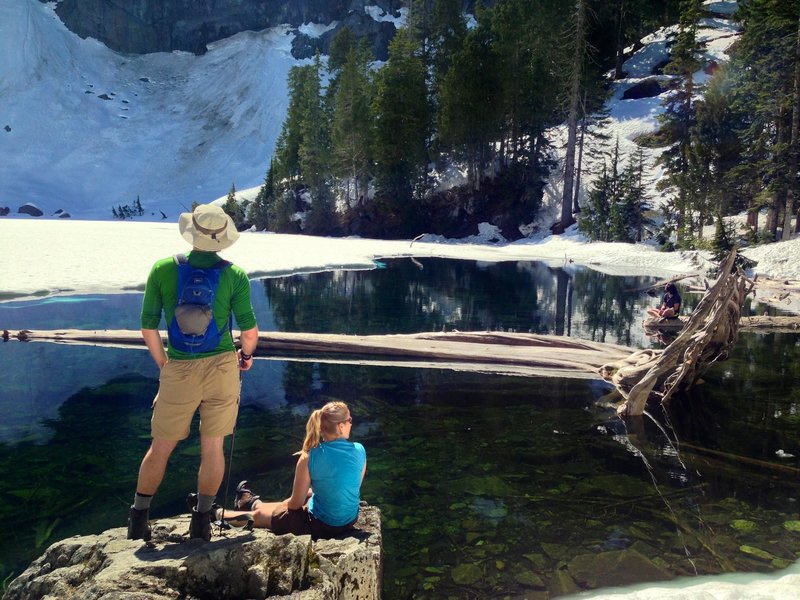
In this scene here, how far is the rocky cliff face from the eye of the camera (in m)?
110

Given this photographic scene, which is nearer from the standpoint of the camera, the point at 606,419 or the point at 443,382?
the point at 606,419

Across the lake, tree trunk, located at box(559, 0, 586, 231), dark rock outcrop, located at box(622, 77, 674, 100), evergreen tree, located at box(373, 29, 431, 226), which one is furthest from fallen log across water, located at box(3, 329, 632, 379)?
dark rock outcrop, located at box(622, 77, 674, 100)

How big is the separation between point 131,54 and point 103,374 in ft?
402

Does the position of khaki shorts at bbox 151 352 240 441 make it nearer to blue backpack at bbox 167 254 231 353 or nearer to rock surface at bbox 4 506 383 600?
blue backpack at bbox 167 254 231 353

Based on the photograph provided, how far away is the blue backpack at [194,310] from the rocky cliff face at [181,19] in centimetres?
11279

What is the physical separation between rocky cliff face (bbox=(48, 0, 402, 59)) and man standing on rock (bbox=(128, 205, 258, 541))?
112699 mm

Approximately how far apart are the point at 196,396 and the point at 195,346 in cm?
32

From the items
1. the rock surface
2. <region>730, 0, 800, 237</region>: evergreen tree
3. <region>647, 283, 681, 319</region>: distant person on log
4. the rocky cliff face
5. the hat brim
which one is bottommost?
the rock surface

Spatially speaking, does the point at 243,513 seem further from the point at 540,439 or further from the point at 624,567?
the point at 540,439

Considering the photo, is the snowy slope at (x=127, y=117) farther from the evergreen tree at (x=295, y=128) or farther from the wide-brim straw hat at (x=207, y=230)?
the wide-brim straw hat at (x=207, y=230)

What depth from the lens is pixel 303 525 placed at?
3883 mm

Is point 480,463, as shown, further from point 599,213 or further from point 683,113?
point 683,113

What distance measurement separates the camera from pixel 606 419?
7.90m

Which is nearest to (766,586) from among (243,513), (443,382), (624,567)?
(624,567)
